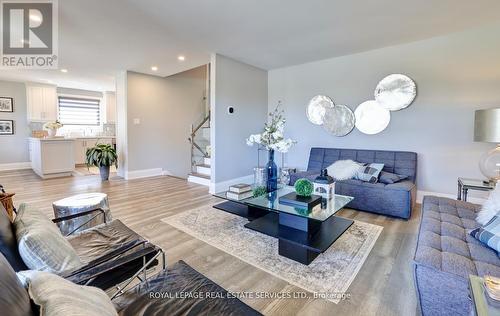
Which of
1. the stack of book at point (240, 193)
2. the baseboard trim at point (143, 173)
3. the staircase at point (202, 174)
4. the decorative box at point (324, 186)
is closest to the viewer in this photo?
the decorative box at point (324, 186)

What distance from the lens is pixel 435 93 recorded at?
142 inches

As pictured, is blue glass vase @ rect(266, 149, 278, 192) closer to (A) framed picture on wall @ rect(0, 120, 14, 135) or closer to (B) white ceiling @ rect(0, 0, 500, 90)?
(B) white ceiling @ rect(0, 0, 500, 90)

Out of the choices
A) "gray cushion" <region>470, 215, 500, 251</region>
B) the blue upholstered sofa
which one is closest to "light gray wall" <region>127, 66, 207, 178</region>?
the blue upholstered sofa

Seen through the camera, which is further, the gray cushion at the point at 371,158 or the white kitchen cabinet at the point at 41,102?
the white kitchen cabinet at the point at 41,102

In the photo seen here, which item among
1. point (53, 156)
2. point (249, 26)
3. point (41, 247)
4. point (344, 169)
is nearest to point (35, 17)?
point (249, 26)

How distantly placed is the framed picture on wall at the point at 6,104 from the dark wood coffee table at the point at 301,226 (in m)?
7.83

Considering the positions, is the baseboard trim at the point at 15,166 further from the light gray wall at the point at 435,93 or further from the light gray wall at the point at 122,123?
the light gray wall at the point at 435,93

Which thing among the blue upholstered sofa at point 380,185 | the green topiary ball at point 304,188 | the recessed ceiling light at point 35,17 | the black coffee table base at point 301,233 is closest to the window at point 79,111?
the recessed ceiling light at point 35,17

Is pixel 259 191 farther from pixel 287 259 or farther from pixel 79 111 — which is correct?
pixel 79 111

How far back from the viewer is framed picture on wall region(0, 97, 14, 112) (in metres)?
6.46

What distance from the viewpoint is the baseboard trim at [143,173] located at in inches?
219

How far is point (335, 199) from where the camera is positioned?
2.61 meters

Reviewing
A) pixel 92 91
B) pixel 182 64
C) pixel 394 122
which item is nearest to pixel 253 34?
pixel 182 64

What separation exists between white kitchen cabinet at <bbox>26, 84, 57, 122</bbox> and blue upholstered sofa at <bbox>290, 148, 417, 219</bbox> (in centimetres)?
742
